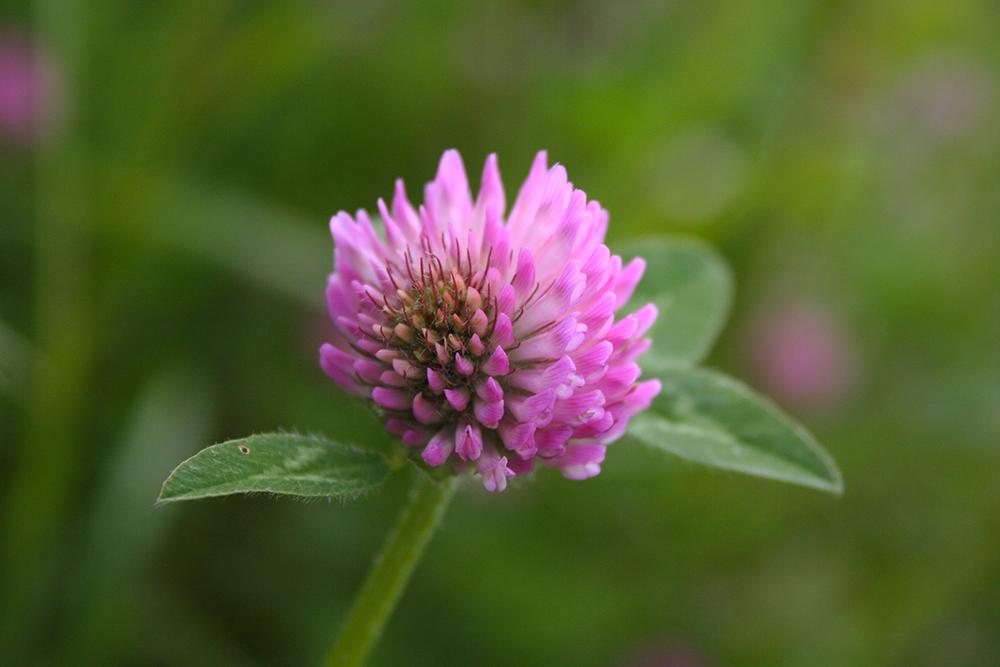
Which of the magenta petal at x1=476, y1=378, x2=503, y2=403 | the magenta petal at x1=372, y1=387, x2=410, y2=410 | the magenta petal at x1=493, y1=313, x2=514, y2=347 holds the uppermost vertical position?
the magenta petal at x1=493, y1=313, x2=514, y2=347

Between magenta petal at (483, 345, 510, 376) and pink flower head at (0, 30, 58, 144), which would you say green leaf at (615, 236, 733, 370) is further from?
pink flower head at (0, 30, 58, 144)

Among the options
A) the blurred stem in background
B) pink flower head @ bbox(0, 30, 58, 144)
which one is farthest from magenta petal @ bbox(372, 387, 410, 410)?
pink flower head @ bbox(0, 30, 58, 144)

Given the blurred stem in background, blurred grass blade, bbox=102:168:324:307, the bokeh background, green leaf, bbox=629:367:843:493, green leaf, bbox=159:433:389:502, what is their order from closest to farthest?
green leaf, bbox=159:433:389:502 < green leaf, bbox=629:367:843:493 < the blurred stem in background < the bokeh background < blurred grass blade, bbox=102:168:324:307

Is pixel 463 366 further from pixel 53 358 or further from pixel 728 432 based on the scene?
pixel 53 358

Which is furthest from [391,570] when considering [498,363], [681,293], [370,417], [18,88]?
[18,88]

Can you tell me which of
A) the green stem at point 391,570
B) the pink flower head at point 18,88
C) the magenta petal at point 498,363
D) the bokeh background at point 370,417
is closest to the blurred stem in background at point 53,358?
the bokeh background at point 370,417

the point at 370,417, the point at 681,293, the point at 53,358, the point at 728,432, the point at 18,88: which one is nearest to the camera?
the point at 728,432

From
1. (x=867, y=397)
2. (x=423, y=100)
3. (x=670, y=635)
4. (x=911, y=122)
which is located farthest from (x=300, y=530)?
(x=911, y=122)
